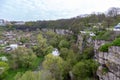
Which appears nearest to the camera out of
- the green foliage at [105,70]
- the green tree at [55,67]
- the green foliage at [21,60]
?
the green foliage at [105,70]

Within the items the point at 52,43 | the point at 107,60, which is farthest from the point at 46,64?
the point at 52,43

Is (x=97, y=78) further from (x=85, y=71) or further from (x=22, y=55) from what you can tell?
(x=22, y=55)

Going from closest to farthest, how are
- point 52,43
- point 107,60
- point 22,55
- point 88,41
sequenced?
1. point 107,60
2. point 88,41
3. point 22,55
4. point 52,43

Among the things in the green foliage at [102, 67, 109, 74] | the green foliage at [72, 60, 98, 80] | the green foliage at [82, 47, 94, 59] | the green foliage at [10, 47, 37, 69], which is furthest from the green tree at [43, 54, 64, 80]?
the green foliage at [10, 47, 37, 69]

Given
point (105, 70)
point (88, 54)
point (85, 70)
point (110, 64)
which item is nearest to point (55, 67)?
point (85, 70)

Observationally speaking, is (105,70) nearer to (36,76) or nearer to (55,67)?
(36,76)

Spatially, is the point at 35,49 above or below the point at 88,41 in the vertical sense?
below

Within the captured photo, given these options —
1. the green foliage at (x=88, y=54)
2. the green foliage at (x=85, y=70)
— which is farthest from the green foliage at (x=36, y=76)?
the green foliage at (x=88, y=54)

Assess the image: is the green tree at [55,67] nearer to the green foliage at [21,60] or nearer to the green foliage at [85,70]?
the green foliage at [85,70]
